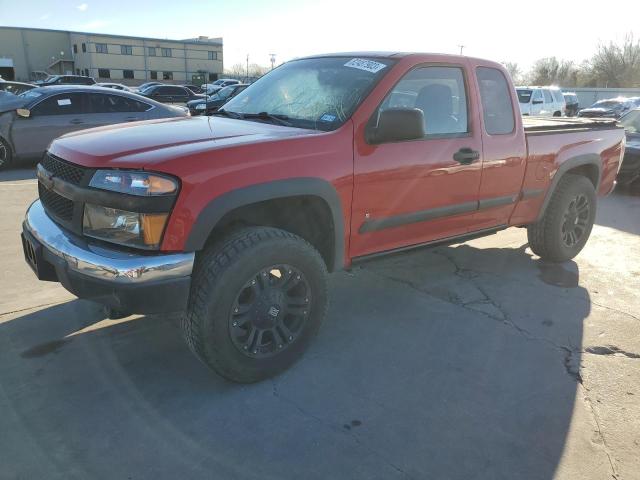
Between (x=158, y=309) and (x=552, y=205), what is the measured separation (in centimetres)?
388

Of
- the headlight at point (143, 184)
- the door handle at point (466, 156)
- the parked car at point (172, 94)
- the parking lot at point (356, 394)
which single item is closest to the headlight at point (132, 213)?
the headlight at point (143, 184)

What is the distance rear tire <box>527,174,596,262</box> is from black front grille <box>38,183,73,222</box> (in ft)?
13.2

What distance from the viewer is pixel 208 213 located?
2.55m

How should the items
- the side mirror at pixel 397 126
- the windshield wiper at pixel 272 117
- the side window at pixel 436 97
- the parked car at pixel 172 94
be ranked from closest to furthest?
the side mirror at pixel 397 126 < the windshield wiper at pixel 272 117 < the side window at pixel 436 97 < the parked car at pixel 172 94

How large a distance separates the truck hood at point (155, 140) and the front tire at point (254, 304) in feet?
1.69

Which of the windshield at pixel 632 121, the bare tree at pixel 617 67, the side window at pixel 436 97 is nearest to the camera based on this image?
the side window at pixel 436 97

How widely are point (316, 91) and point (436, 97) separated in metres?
0.90

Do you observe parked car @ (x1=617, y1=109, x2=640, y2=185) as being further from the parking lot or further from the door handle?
the door handle

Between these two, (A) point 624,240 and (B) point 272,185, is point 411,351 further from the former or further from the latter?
(A) point 624,240

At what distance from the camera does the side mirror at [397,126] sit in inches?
120

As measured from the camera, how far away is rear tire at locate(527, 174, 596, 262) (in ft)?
16.0

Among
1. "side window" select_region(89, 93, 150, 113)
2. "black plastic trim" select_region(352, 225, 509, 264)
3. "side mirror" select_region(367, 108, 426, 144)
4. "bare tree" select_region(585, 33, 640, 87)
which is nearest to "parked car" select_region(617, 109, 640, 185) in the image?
"black plastic trim" select_region(352, 225, 509, 264)

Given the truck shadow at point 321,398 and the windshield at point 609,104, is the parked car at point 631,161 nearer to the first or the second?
the truck shadow at point 321,398

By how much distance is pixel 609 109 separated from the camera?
2195 cm
